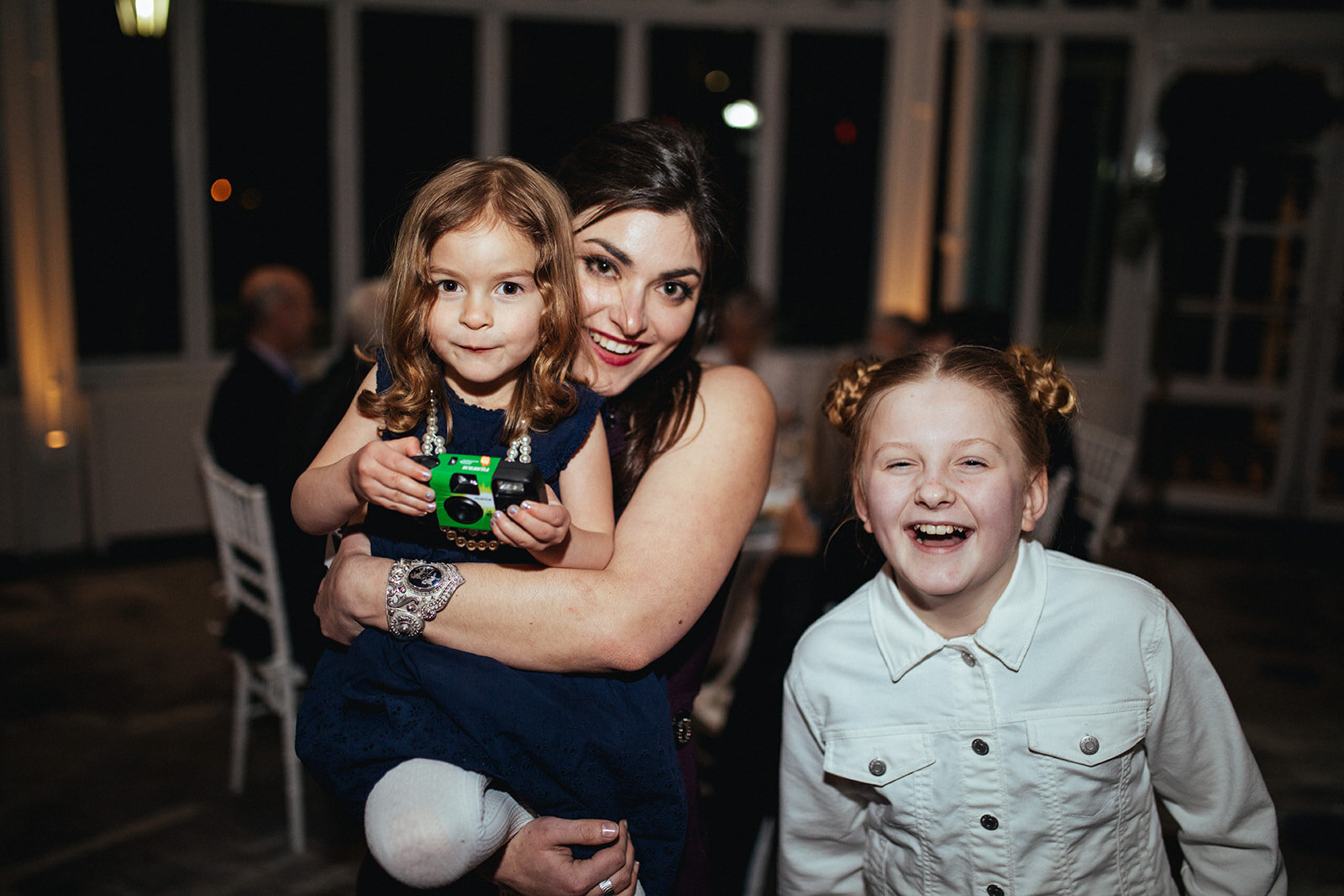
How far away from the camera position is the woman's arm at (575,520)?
3.56 ft

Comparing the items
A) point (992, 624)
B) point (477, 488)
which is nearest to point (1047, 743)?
point (992, 624)

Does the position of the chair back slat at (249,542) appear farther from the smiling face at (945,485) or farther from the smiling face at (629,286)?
the smiling face at (945,485)

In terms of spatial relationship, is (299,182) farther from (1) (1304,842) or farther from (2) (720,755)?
(1) (1304,842)

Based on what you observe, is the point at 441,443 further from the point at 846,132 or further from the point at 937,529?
the point at 846,132

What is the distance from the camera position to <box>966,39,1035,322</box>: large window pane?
278 inches

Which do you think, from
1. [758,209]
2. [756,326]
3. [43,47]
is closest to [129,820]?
[756,326]

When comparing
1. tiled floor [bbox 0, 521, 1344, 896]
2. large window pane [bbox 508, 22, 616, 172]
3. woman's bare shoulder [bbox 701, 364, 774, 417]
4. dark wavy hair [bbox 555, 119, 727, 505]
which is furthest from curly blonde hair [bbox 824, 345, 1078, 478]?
large window pane [bbox 508, 22, 616, 172]

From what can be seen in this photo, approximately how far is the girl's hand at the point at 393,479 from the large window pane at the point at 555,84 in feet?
19.6

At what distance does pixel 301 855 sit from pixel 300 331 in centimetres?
237

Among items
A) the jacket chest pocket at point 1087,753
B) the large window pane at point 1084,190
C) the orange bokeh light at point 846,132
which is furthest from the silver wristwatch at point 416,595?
the orange bokeh light at point 846,132

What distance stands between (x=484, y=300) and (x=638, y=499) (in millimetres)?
323

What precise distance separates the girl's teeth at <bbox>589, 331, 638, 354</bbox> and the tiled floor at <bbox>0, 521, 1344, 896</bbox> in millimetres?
2255

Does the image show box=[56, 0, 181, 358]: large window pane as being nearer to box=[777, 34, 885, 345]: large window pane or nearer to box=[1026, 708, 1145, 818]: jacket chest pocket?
box=[777, 34, 885, 345]: large window pane

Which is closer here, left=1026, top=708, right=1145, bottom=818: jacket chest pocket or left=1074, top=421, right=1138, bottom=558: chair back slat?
left=1026, top=708, right=1145, bottom=818: jacket chest pocket
